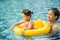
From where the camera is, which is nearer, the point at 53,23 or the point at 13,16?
the point at 53,23

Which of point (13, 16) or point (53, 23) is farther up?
point (53, 23)

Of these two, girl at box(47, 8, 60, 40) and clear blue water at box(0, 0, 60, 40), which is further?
clear blue water at box(0, 0, 60, 40)

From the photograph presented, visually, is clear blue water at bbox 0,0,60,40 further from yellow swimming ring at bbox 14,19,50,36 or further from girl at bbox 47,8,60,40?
girl at bbox 47,8,60,40

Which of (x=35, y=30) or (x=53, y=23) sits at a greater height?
(x=53, y=23)

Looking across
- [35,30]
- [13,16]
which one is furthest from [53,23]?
[13,16]

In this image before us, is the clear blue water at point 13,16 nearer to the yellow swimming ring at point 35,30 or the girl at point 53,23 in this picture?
the yellow swimming ring at point 35,30

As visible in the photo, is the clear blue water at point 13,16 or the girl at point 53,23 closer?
the girl at point 53,23

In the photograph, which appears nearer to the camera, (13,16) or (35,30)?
(35,30)

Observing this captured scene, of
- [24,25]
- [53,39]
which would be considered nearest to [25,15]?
[24,25]

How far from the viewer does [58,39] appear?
10.1 ft

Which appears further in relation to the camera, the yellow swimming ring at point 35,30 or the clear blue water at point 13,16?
the clear blue water at point 13,16

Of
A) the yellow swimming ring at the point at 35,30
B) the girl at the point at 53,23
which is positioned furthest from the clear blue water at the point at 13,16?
the girl at the point at 53,23

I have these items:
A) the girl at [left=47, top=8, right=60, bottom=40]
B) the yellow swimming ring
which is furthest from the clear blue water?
the girl at [left=47, top=8, right=60, bottom=40]

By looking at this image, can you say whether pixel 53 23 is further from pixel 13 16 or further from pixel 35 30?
pixel 13 16
